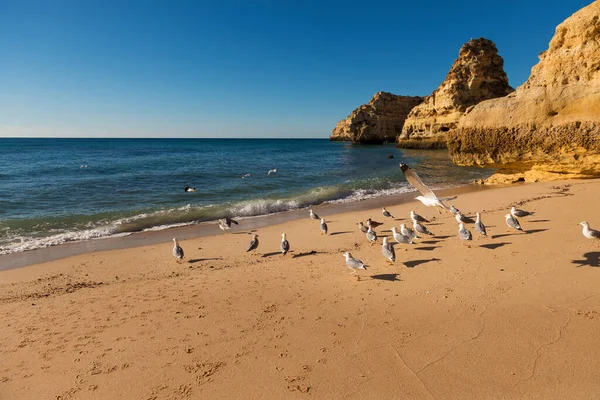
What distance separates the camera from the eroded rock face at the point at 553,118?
13.6m

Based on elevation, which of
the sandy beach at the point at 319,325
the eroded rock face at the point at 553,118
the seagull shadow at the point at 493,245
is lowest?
the sandy beach at the point at 319,325

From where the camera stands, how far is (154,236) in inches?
466

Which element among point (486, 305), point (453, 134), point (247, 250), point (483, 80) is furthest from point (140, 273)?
point (483, 80)

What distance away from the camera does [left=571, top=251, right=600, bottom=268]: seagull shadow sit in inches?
236

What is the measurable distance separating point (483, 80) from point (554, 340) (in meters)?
66.3

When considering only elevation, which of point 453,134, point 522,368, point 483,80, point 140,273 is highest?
point 483,80

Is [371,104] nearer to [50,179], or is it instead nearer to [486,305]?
[50,179]

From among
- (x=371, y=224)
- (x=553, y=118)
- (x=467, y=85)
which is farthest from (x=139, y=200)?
(x=467, y=85)

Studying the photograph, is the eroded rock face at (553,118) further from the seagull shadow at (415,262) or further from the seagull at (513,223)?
the seagull shadow at (415,262)

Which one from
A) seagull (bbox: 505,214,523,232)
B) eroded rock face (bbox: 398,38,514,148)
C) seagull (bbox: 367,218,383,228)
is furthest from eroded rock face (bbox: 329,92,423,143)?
seagull (bbox: 505,214,523,232)

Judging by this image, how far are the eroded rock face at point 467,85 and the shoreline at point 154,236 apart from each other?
161ft

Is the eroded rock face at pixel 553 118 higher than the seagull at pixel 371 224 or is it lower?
higher

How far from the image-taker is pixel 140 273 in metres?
7.99

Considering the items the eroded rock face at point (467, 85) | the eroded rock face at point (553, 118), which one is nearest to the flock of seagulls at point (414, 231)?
the eroded rock face at point (553, 118)
